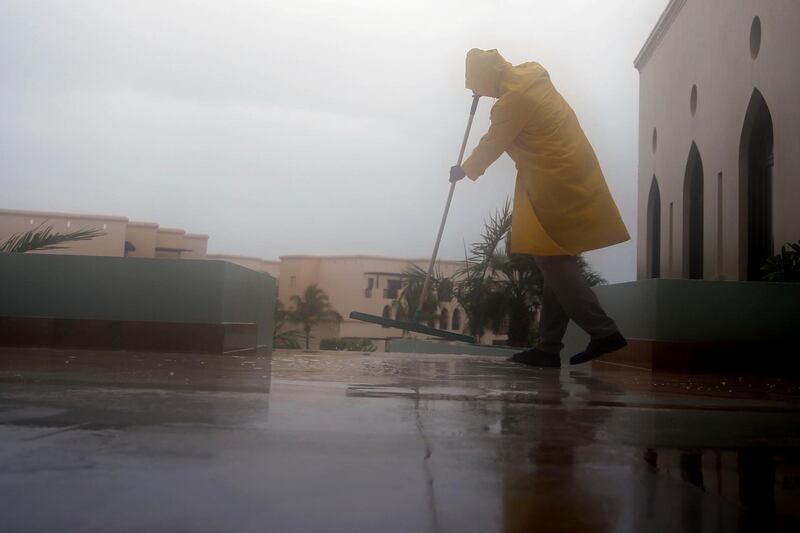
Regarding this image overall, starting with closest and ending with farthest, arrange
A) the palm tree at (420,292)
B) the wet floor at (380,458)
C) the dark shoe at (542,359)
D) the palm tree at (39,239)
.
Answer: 1. the wet floor at (380,458)
2. the dark shoe at (542,359)
3. the palm tree at (39,239)
4. the palm tree at (420,292)

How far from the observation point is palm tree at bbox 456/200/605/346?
1330 cm

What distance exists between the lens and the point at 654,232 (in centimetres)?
1324

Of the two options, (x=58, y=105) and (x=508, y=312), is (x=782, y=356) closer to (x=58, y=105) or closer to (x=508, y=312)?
(x=508, y=312)

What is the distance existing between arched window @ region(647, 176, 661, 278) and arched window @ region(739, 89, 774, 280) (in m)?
4.90

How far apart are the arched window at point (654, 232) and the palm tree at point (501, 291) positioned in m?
1.01

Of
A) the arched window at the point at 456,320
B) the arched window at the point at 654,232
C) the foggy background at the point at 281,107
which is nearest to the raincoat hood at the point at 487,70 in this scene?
the foggy background at the point at 281,107

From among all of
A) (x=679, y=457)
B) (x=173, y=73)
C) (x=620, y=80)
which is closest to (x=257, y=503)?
(x=679, y=457)

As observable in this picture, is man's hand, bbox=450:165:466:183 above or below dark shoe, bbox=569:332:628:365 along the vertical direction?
above

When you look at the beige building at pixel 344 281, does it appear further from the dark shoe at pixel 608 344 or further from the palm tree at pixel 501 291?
the dark shoe at pixel 608 344

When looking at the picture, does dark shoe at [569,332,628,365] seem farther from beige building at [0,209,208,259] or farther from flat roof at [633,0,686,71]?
beige building at [0,209,208,259]

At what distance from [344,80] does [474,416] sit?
12.1 meters

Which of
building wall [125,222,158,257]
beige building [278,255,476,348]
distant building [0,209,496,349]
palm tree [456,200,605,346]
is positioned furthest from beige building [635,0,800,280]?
beige building [278,255,476,348]

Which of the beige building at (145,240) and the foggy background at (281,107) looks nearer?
the foggy background at (281,107)

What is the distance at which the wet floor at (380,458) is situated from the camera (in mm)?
1057
